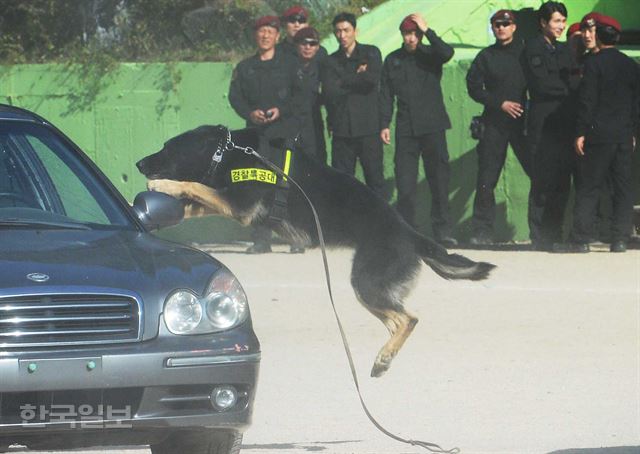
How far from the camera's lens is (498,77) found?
1326cm

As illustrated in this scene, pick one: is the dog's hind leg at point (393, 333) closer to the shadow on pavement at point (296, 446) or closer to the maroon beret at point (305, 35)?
the shadow on pavement at point (296, 446)

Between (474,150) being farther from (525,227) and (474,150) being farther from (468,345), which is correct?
(468,345)

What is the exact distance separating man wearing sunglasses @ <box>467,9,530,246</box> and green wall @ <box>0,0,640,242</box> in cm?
58

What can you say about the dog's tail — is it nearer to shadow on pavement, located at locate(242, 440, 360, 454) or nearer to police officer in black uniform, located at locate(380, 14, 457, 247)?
shadow on pavement, located at locate(242, 440, 360, 454)

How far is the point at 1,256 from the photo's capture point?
5320mm

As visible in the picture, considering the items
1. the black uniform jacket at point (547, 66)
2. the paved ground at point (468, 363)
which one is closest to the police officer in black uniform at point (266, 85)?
the paved ground at point (468, 363)

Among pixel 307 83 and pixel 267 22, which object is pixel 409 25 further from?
pixel 267 22

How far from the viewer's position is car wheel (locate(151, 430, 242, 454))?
5.64 metres

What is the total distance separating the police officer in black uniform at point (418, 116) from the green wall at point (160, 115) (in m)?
0.65

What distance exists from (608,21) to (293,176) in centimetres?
580

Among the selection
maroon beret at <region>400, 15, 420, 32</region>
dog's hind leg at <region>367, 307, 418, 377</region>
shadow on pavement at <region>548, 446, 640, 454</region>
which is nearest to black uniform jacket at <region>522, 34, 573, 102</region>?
maroon beret at <region>400, 15, 420, 32</region>

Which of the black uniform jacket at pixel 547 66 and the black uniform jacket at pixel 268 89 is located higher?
the black uniform jacket at pixel 547 66

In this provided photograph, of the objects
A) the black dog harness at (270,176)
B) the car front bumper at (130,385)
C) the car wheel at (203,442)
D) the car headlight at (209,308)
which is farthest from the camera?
the black dog harness at (270,176)

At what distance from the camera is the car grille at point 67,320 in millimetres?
4996
